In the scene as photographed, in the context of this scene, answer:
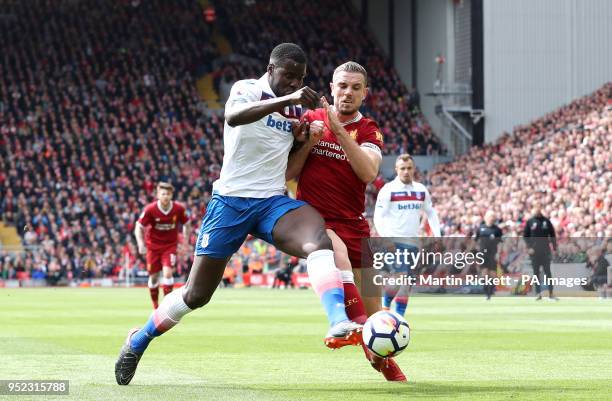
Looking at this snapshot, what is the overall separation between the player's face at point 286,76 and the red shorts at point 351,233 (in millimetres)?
1211

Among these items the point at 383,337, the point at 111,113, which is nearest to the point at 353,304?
the point at 383,337

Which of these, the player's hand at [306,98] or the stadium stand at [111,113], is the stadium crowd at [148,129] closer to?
the stadium stand at [111,113]

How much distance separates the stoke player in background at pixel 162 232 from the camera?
2103cm

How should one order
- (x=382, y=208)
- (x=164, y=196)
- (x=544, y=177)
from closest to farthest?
(x=382, y=208) → (x=164, y=196) → (x=544, y=177)

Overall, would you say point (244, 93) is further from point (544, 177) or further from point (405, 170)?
point (544, 177)

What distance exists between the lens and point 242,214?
8820mm

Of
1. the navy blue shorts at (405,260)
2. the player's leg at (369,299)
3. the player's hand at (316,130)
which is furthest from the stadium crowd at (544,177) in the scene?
the player's hand at (316,130)

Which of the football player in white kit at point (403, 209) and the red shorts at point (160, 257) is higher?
the football player in white kit at point (403, 209)

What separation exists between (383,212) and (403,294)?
168cm

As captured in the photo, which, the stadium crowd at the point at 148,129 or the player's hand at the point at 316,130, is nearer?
the player's hand at the point at 316,130

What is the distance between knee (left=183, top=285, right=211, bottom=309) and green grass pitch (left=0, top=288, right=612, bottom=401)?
0.63 metres

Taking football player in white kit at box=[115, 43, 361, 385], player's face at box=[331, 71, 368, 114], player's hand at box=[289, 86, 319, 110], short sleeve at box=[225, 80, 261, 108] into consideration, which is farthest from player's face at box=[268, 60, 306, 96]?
player's hand at box=[289, 86, 319, 110]

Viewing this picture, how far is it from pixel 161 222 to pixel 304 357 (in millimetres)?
9687

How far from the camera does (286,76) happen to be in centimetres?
867
